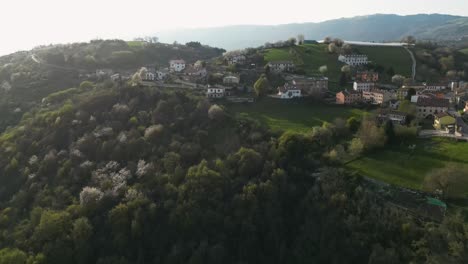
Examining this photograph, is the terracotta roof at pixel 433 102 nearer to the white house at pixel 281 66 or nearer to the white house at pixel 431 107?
the white house at pixel 431 107

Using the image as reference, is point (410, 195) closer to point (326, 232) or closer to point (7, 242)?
point (326, 232)

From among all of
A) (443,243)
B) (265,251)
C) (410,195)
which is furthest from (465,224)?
(265,251)

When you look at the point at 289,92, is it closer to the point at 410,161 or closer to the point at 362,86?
the point at 362,86

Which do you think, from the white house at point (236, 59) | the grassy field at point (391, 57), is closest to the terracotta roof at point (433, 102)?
the grassy field at point (391, 57)

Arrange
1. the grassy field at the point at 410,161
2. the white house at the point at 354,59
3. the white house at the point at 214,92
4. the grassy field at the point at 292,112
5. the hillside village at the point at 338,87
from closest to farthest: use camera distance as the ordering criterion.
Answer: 1. the grassy field at the point at 410,161
2. the hillside village at the point at 338,87
3. the grassy field at the point at 292,112
4. the white house at the point at 214,92
5. the white house at the point at 354,59

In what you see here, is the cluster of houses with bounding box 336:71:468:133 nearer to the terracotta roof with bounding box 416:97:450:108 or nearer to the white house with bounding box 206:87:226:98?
the terracotta roof with bounding box 416:97:450:108

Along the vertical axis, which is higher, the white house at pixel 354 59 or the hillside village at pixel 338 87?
the white house at pixel 354 59

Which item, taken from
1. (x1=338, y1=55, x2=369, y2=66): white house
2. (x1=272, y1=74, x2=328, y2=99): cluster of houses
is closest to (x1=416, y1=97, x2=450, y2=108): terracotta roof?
(x1=272, y1=74, x2=328, y2=99): cluster of houses
